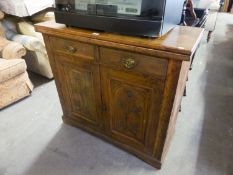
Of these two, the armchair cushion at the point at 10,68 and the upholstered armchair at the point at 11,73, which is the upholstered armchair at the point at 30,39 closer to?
the upholstered armchair at the point at 11,73

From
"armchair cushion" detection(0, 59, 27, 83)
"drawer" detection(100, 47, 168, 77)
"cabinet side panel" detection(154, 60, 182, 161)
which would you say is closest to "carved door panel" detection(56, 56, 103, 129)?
"drawer" detection(100, 47, 168, 77)

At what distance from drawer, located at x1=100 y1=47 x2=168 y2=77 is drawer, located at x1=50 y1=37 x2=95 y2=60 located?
0.27 feet

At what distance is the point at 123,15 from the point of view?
812 mm

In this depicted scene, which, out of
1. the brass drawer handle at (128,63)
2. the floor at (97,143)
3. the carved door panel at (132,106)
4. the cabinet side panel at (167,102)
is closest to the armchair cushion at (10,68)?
the floor at (97,143)

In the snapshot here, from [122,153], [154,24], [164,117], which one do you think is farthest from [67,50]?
[122,153]

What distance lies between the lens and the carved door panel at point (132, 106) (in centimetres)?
91

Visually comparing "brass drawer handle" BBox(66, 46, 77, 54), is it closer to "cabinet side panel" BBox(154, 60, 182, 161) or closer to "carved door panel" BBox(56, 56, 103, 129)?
"carved door panel" BBox(56, 56, 103, 129)

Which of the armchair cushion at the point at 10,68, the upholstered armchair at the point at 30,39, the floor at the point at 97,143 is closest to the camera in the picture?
the floor at the point at 97,143

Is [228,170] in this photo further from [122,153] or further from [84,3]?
[84,3]

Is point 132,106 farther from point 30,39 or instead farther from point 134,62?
point 30,39

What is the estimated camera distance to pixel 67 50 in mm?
1062

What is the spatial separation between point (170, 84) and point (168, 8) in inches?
13.2

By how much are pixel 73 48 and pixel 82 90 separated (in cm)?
31

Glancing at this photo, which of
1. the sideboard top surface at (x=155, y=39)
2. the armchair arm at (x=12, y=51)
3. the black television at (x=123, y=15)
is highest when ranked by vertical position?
the black television at (x=123, y=15)
